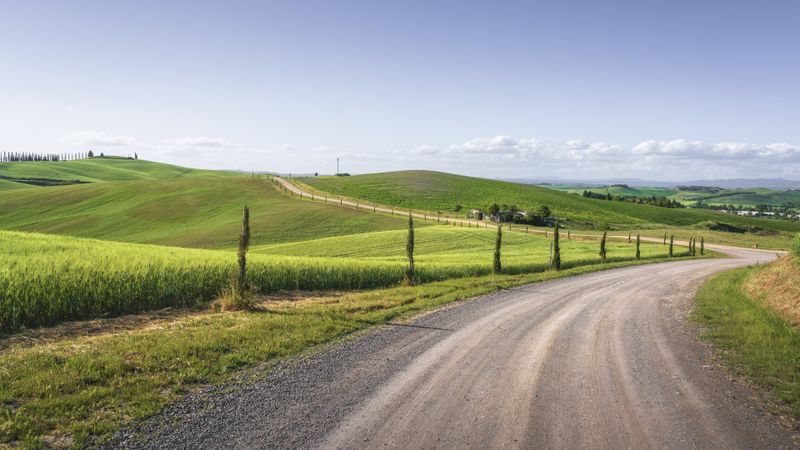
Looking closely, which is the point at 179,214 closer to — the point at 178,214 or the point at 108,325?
the point at 178,214

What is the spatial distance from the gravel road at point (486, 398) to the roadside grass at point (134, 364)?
0.74m

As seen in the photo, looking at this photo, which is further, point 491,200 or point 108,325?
point 491,200

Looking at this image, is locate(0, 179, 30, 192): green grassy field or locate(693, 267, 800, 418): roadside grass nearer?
locate(693, 267, 800, 418): roadside grass

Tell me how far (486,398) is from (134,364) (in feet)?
24.0

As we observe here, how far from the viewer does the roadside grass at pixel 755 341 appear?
10547 mm

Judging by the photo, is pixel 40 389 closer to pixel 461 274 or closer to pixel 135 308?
pixel 135 308

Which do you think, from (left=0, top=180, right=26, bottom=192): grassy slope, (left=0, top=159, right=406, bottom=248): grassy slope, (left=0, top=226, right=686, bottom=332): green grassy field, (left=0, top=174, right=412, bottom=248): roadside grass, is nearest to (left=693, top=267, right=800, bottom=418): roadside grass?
(left=0, top=226, right=686, bottom=332): green grassy field

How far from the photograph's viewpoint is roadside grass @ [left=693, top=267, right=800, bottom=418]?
415 inches

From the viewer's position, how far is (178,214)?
81.7 m

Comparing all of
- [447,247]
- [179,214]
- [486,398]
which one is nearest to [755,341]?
[486,398]

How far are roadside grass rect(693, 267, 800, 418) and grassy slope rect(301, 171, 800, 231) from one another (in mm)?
70323

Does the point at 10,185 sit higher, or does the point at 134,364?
the point at 10,185

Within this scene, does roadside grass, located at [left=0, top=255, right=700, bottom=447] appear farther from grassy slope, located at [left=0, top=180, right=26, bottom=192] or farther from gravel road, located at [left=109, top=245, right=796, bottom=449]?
grassy slope, located at [left=0, top=180, right=26, bottom=192]

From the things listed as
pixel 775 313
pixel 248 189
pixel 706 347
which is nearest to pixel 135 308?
pixel 706 347
